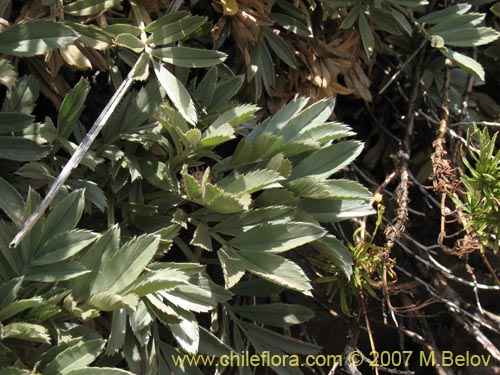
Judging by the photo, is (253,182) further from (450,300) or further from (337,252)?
(450,300)

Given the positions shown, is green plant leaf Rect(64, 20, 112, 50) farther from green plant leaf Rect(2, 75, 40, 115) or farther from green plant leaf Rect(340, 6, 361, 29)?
green plant leaf Rect(340, 6, 361, 29)

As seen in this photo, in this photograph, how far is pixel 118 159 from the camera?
1157mm

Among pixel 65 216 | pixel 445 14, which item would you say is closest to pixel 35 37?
pixel 65 216

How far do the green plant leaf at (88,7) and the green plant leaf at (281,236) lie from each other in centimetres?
45

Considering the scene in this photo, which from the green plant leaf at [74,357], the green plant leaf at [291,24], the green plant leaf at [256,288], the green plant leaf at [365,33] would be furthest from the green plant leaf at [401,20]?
the green plant leaf at [74,357]

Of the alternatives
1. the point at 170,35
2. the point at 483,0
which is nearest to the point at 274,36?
the point at 170,35

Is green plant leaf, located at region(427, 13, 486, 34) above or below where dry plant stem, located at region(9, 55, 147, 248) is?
below

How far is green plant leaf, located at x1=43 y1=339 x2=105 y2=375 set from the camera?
3.06 ft

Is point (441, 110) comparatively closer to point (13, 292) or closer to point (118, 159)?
point (118, 159)

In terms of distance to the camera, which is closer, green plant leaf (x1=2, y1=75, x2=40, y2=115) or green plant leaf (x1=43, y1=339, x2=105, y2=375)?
green plant leaf (x1=43, y1=339, x2=105, y2=375)

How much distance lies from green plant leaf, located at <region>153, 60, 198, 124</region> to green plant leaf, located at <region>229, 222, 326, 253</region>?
8.3 inches

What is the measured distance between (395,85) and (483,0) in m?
0.28

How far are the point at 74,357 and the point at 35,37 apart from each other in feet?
1.65

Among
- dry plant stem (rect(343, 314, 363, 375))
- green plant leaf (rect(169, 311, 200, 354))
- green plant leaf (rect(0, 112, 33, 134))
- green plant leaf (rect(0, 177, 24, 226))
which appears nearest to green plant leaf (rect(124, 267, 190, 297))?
green plant leaf (rect(169, 311, 200, 354))
